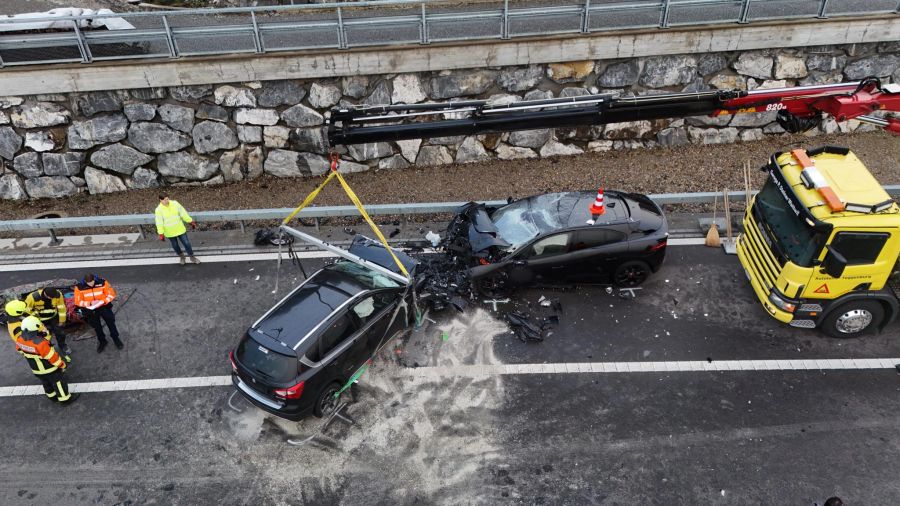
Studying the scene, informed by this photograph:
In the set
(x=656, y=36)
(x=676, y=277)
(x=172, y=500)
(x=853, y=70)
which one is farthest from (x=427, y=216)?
(x=853, y=70)

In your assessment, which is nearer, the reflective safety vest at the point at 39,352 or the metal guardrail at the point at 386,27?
the reflective safety vest at the point at 39,352

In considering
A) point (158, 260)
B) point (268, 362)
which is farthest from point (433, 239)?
point (158, 260)

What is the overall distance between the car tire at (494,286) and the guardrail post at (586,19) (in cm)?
613

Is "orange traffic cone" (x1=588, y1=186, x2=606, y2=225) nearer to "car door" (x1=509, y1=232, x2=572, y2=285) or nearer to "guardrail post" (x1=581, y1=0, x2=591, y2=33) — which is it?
"car door" (x1=509, y1=232, x2=572, y2=285)

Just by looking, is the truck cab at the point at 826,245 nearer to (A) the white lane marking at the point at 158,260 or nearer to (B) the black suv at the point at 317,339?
(A) the white lane marking at the point at 158,260

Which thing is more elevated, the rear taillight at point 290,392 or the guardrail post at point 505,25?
the guardrail post at point 505,25

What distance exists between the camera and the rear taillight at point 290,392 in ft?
24.3

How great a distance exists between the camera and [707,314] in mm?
9648

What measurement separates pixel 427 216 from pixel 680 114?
219 inches

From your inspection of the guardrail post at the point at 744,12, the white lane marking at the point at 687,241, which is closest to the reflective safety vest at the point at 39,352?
the white lane marking at the point at 687,241

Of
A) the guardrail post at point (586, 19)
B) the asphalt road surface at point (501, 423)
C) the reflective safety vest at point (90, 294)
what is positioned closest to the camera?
the asphalt road surface at point (501, 423)

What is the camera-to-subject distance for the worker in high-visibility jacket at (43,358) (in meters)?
7.83

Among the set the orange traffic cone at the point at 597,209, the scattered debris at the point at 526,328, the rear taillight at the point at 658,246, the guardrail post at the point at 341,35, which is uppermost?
the guardrail post at the point at 341,35

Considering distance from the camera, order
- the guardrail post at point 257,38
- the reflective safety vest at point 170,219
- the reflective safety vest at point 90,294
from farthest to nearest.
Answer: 1. the guardrail post at point 257,38
2. the reflective safety vest at point 170,219
3. the reflective safety vest at point 90,294
